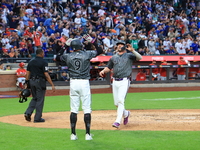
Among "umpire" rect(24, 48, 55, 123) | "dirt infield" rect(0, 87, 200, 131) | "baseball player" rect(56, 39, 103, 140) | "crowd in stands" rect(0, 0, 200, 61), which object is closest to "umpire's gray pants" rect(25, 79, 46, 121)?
"umpire" rect(24, 48, 55, 123)

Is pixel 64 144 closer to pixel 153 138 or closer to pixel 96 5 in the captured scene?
pixel 153 138

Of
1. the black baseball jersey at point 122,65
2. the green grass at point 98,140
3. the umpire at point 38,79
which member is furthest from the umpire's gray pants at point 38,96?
the black baseball jersey at point 122,65

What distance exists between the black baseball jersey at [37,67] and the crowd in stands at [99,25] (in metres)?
8.60

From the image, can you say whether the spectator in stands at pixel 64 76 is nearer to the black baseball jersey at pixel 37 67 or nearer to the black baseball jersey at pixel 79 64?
the black baseball jersey at pixel 37 67

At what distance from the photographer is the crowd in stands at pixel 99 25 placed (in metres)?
21.2

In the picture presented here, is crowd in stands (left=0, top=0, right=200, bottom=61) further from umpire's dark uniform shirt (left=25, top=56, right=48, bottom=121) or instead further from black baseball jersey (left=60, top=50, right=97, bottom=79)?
black baseball jersey (left=60, top=50, right=97, bottom=79)

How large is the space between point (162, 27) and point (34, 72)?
63.1 ft

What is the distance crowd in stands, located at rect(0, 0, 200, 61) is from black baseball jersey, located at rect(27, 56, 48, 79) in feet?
28.2

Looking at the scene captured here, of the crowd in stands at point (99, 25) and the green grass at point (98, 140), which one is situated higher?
the crowd in stands at point (99, 25)

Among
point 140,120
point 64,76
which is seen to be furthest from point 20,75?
point 140,120

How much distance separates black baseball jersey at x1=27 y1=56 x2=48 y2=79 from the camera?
976 cm

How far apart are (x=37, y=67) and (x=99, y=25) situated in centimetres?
1587

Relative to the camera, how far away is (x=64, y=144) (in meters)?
6.81

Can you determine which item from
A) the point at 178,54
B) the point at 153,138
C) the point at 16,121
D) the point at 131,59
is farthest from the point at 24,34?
the point at 153,138
